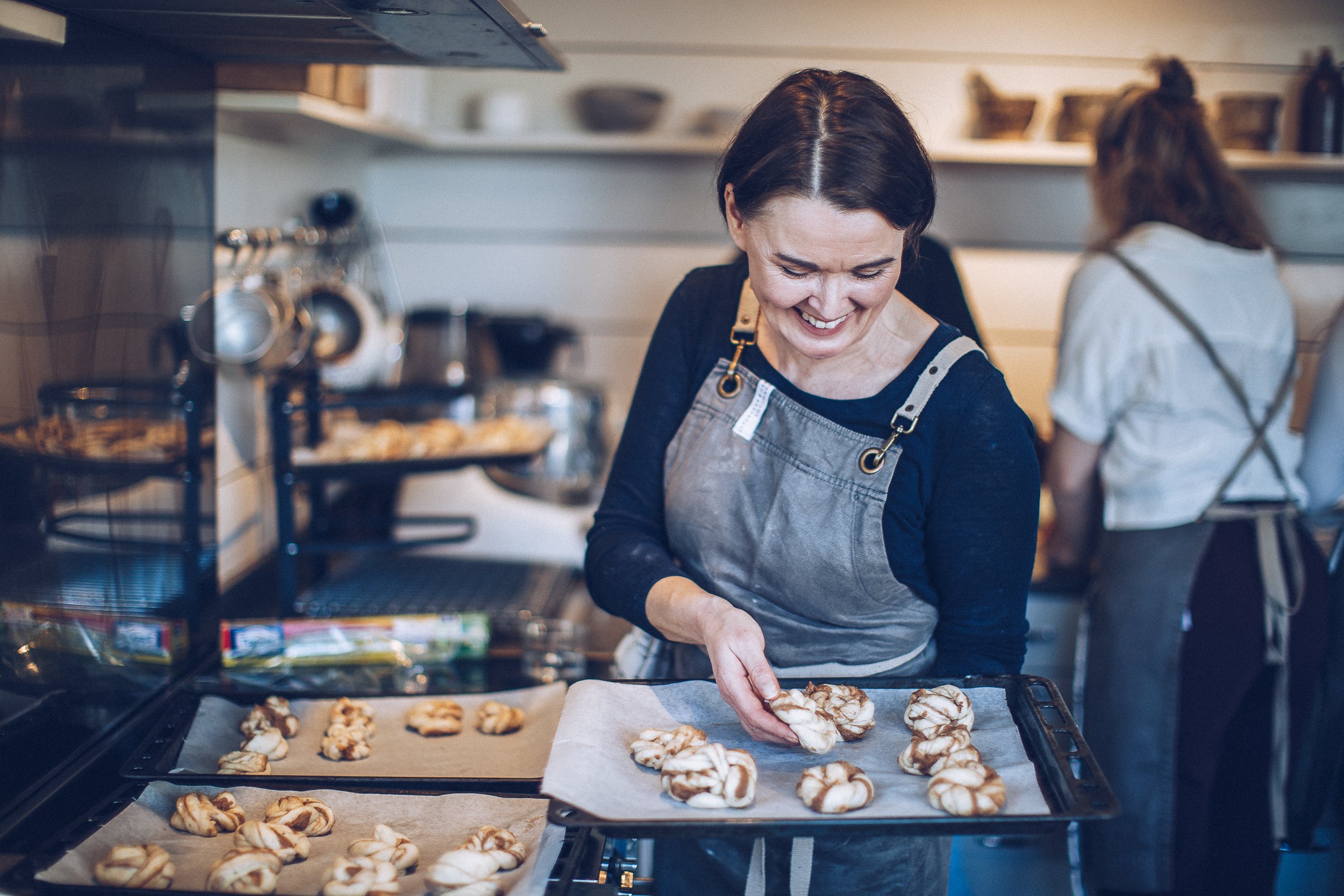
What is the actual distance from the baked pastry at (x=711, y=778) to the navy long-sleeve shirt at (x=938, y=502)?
0.88 ft

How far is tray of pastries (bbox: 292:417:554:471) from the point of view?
180cm

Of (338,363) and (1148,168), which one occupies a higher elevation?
(1148,168)

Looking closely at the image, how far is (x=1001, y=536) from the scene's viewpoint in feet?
3.54

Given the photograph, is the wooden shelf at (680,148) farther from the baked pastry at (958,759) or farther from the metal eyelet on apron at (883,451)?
the baked pastry at (958,759)

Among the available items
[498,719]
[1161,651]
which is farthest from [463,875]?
[1161,651]

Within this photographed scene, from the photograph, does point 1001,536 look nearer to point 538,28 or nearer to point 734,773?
point 734,773

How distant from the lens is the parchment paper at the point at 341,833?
858 millimetres

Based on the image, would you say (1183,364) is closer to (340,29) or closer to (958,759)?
(958,759)

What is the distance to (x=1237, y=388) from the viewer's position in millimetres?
1786

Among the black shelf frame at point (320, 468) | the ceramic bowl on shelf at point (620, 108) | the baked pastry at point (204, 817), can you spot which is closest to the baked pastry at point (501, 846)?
the baked pastry at point (204, 817)

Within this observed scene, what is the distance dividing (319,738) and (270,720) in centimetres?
6

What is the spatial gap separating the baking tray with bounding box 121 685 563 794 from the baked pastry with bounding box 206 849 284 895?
150mm

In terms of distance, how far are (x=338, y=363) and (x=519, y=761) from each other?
45.4 inches

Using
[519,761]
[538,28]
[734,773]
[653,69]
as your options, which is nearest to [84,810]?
[519,761]
